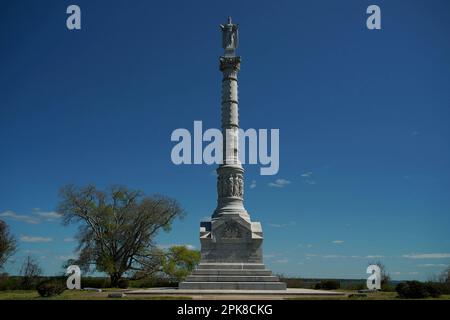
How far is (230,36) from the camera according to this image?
3544 cm

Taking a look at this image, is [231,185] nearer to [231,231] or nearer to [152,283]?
[231,231]

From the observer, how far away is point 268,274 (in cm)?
2886

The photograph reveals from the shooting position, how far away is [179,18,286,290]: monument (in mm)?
28281

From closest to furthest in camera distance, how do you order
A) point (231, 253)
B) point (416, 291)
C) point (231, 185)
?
1. point (416, 291)
2. point (231, 253)
3. point (231, 185)

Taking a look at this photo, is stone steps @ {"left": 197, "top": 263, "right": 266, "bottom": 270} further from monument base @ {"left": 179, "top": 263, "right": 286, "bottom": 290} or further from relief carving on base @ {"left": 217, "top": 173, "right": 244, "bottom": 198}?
relief carving on base @ {"left": 217, "top": 173, "right": 244, "bottom": 198}

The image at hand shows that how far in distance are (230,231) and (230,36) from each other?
16.4m

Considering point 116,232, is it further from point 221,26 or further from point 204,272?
point 221,26

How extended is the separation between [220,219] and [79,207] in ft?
48.6

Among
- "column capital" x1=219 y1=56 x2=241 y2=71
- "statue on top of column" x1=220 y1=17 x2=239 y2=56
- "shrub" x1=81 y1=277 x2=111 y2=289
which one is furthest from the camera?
"shrub" x1=81 y1=277 x2=111 y2=289

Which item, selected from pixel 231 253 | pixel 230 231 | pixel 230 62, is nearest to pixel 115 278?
pixel 231 253

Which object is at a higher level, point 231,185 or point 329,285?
point 231,185

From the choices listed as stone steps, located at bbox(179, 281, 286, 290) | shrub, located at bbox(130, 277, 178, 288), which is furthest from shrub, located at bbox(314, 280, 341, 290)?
shrub, located at bbox(130, 277, 178, 288)

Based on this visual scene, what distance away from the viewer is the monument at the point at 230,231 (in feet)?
92.8

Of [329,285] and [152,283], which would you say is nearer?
[329,285]
